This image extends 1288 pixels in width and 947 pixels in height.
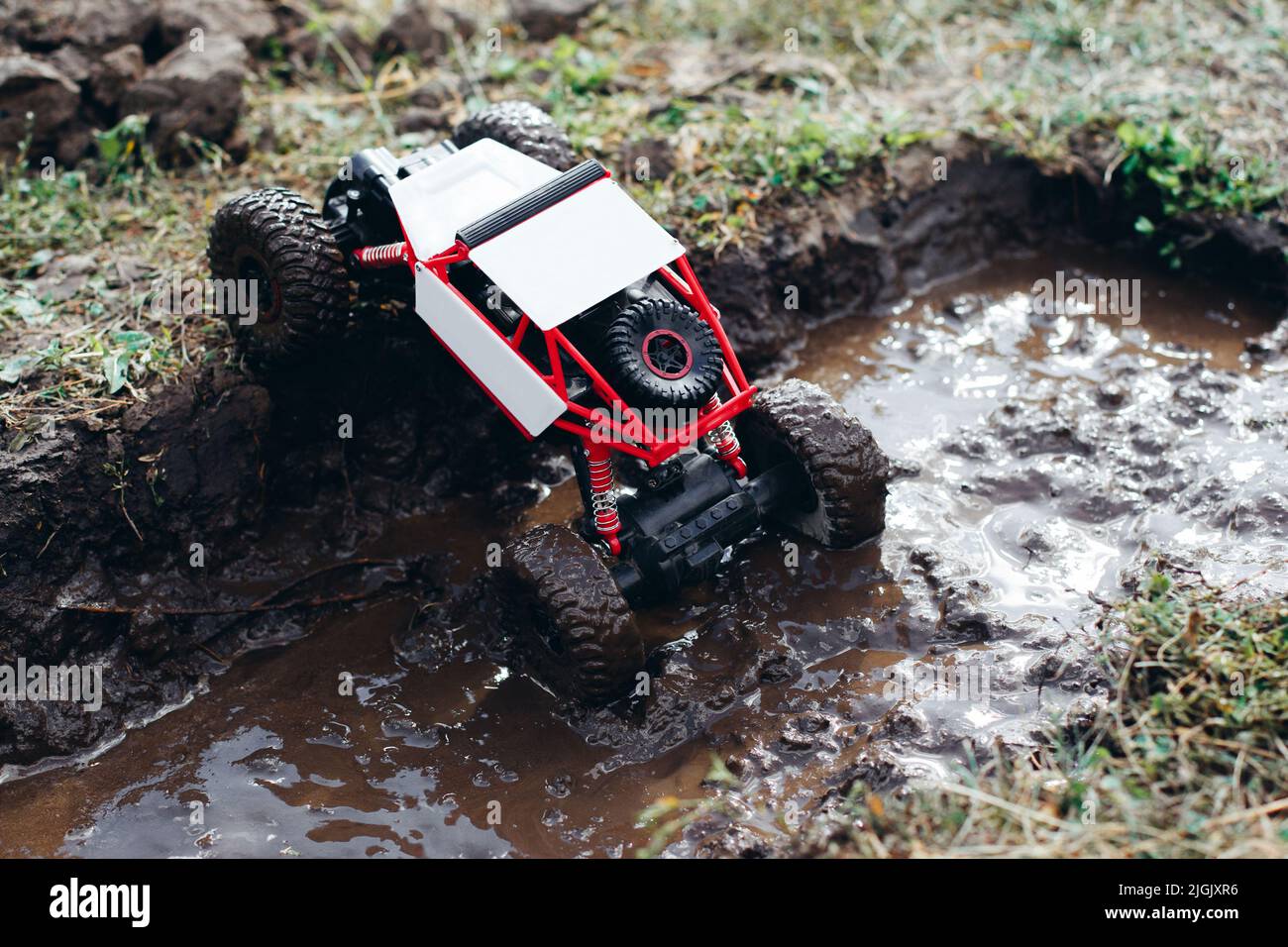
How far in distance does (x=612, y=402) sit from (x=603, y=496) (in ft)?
1.49

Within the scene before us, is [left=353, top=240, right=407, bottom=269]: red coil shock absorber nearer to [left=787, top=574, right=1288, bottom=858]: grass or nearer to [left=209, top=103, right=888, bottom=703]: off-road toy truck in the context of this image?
[left=209, top=103, right=888, bottom=703]: off-road toy truck

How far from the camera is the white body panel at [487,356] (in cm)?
455

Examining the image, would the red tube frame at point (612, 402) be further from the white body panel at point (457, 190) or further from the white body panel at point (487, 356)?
the white body panel at point (457, 190)

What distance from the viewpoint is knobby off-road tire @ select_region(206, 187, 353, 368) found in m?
5.20

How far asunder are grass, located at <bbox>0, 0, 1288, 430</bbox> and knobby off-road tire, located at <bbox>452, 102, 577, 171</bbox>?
2.32 feet

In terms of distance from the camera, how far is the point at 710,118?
717cm

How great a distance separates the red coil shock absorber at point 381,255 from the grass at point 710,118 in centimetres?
93

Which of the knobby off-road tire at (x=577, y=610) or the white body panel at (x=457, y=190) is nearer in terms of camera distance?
the knobby off-road tire at (x=577, y=610)

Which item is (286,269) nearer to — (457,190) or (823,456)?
(457,190)

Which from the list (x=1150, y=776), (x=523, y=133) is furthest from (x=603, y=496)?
(x=1150, y=776)

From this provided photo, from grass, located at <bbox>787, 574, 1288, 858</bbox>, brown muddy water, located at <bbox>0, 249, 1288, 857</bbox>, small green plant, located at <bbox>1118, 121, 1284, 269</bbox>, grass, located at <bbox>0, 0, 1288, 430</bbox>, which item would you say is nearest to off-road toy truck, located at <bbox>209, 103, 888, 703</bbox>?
brown muddy water, located at <bbox>0, 249, 1288, 857</bbox>

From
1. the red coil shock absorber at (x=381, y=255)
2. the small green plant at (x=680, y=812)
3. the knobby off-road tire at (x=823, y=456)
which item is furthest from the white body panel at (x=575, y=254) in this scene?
the small green plant at (x=680, y=812)
